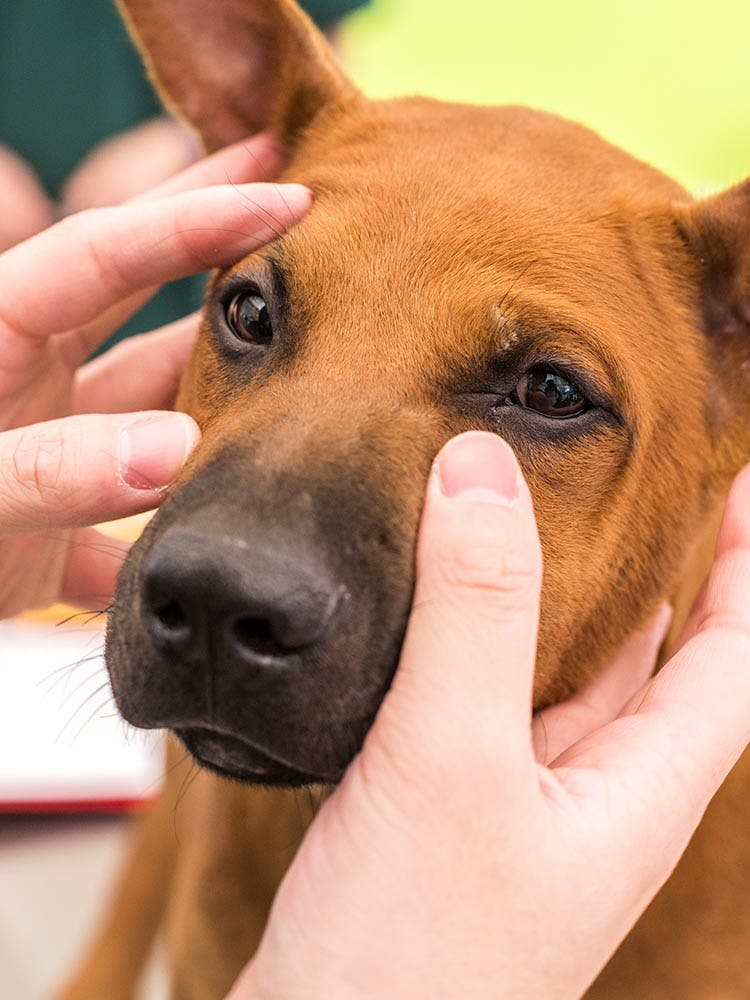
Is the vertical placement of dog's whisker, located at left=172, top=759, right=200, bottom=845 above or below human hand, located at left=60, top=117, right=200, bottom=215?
below

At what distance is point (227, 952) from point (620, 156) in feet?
6.13

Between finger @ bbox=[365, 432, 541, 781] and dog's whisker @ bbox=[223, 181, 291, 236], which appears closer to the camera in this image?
finger @ bbox=[365, 432, 541, 781]

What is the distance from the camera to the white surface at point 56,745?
316 centimetres

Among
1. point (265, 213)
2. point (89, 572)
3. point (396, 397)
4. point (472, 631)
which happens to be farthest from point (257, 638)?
point (89, 572)

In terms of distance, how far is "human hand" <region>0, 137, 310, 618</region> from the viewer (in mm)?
1478

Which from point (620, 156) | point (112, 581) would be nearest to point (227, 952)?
point (112, 581)

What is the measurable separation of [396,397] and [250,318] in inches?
15.4

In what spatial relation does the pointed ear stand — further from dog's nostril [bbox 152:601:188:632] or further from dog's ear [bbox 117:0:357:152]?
dog's nostril [bbox 152:601:188:632]

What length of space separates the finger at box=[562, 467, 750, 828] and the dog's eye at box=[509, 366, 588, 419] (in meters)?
0.38

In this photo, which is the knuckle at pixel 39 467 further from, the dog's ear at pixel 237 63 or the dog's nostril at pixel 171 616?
the dog's ear at pixel 237 63

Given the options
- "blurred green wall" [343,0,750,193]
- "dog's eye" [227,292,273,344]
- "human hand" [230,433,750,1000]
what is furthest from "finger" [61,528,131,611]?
"blurred green wall" [343,0,750,193]

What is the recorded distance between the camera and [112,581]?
2.31m

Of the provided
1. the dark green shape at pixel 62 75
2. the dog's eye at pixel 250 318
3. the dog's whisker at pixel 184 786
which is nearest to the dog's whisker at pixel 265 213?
the dog's eye at pixel 250 318

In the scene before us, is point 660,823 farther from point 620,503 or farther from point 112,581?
point 112,581
